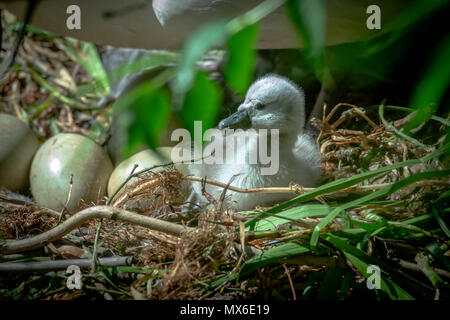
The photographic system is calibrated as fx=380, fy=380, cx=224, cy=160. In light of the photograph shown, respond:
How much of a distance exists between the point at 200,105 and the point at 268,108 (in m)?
1.25

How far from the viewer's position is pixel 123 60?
9.31 feet

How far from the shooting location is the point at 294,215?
113cm

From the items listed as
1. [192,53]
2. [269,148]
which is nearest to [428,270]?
[269,148]

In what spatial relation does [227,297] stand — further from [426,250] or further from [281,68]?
[281,68]

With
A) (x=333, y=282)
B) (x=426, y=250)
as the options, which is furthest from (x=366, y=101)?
(x=333, y=282)

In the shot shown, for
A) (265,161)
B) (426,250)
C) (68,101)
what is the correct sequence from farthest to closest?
(68,101) → (265,161) → (426,250)

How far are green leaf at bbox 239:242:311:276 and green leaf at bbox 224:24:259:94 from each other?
2.26ft

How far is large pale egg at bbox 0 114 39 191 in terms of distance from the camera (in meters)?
1.91

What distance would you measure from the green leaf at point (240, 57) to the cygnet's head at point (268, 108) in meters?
1.14

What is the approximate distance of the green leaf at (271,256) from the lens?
3.22 feet

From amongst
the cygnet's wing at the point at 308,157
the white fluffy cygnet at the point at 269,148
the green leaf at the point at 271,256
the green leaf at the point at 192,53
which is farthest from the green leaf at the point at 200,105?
the cygnet's wing at the point at 308,157

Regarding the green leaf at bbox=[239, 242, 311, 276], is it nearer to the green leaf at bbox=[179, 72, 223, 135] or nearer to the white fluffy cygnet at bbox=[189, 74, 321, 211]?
the white fluffy cygnet at bbox=[189, 74, 321, 211]
